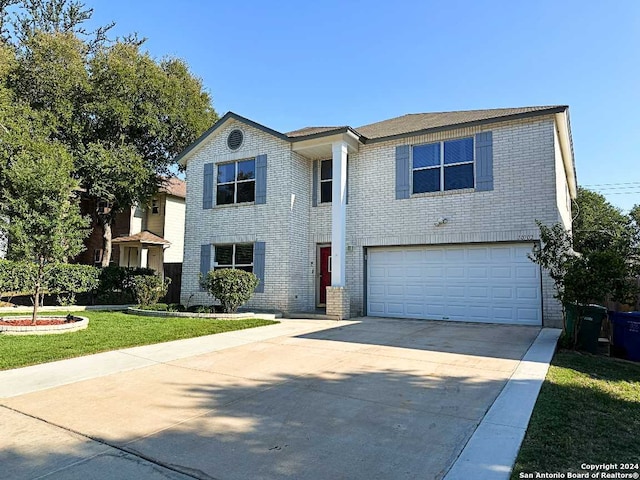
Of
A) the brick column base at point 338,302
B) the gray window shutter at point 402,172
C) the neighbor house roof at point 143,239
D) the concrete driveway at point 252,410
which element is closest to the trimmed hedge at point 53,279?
the concrete driveway at point 252,410

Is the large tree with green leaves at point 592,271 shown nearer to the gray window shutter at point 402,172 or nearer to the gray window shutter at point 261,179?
the gray window shutter at point 402,172

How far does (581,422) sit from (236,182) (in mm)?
13304

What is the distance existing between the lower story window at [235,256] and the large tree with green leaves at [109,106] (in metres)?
7.37

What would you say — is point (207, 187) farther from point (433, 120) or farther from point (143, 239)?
point (143, 239)

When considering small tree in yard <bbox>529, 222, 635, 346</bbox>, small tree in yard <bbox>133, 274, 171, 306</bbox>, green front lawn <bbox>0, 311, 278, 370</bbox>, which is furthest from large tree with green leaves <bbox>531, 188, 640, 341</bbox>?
small tree in yard <bbox>133, 274, 171, 306</bbox>

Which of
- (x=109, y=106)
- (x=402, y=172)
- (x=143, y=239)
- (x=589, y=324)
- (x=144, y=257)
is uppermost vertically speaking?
(x=109, y=106)

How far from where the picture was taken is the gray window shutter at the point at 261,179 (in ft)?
47.9

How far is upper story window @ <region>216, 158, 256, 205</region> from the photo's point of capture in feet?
49.6

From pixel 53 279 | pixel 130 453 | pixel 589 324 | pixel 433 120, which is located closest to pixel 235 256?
pixel 53 279

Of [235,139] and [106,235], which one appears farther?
[106,235]

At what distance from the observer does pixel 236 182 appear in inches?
608

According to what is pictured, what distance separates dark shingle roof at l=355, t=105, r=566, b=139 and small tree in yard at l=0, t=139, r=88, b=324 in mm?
9087

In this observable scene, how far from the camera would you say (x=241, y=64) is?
1602 centimetres

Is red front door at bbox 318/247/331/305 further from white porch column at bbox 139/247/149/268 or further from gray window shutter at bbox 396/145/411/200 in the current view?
white porch column at bbox 139/247/149/268
